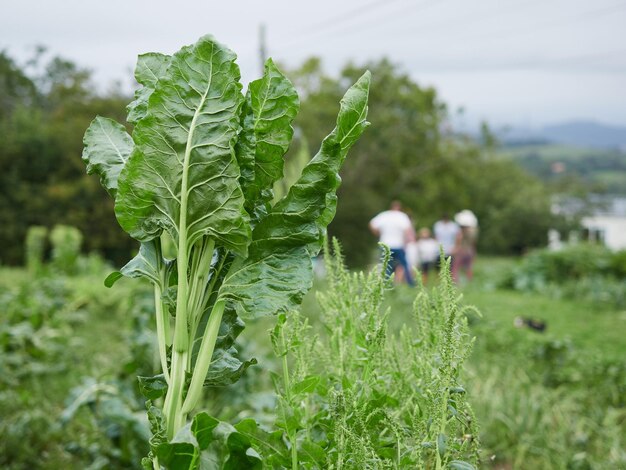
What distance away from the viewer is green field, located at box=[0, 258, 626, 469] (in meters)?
4.14

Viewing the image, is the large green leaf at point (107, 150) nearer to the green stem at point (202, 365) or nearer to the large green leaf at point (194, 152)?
the large green leaf at point (194, 152)

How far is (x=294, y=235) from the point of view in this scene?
1.35 meters

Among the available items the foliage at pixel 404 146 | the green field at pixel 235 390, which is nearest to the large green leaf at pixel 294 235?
the green field at pixel 235 390

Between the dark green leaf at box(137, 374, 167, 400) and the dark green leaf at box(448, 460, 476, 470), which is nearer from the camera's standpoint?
the dark green leaf at box(448, 460, 476, 470)

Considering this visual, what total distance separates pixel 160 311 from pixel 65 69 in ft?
130

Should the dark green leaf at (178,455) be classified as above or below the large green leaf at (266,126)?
below

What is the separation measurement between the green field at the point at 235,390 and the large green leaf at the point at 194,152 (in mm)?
A: 736

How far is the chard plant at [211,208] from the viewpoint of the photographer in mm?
1287

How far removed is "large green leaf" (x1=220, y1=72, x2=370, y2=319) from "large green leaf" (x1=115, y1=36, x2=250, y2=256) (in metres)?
0.07

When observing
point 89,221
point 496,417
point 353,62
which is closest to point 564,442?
point 496,417

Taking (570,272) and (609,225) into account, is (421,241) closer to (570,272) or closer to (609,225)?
(570,272)

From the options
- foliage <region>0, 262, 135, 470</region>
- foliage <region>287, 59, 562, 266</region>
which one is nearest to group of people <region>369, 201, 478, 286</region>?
foliage <region>0, 262, 135, 470</region>

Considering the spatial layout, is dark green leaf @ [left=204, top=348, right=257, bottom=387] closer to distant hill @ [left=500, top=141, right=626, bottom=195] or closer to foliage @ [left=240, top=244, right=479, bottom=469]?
foliage @ [left=240, top=244, right=479, bottom=469]

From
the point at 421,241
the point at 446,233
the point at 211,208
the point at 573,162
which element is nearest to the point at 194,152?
the point at 211,208
